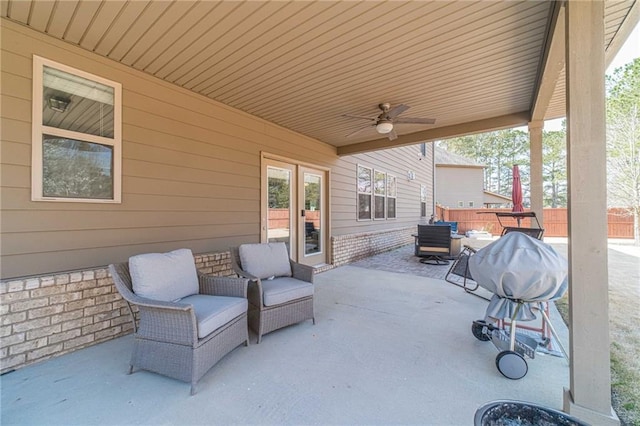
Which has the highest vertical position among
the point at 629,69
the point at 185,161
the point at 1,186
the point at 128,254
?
the point at 629,69

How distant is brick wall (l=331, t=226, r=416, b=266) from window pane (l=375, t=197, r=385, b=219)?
0.52 metres

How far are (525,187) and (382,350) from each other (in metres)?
24.5

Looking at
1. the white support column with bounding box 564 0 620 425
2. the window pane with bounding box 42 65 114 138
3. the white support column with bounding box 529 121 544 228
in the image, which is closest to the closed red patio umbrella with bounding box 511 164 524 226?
the white support column with bounding box 529 121 544 228

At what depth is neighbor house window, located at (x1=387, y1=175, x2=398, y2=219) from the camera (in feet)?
30.4

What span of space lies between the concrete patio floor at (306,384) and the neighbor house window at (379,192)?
5.52 meters

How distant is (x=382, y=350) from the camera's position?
2695mm

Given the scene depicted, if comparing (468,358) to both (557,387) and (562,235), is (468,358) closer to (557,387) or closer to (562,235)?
(557,387)

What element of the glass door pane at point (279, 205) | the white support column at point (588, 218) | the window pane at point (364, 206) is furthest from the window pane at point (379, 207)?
the white support column at point (588, 218)

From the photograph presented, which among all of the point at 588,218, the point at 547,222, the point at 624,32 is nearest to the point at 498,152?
the point at 547,222

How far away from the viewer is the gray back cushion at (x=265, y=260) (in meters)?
3.30

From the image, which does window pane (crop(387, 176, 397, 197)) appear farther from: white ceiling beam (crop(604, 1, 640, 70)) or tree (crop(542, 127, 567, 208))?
tree (crop(542, 127, 567, 208))

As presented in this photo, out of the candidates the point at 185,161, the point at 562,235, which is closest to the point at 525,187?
the point at 562,235

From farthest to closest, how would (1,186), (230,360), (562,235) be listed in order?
(562,235) < (230,360) < (1,186)

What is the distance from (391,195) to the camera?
941 centimetres
